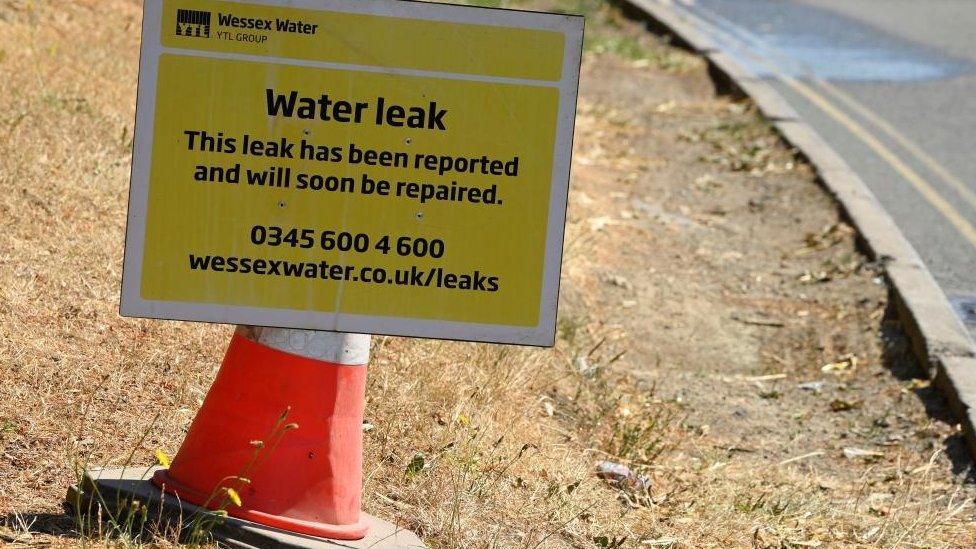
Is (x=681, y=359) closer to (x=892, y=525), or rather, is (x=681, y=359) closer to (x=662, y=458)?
(x=662, y=458)

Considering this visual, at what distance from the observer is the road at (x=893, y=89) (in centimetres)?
875

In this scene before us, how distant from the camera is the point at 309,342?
3.67 m

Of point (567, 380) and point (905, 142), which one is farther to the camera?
point (905, 142)

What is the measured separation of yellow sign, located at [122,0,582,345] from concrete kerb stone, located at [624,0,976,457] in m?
2.85

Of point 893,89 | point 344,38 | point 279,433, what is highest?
point 893,89

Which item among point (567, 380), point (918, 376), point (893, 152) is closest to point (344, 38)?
point (567, 380)

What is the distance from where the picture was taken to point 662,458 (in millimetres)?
5297

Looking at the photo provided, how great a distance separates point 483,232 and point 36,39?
16.2ft

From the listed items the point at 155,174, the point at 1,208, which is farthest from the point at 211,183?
the point at 1,208

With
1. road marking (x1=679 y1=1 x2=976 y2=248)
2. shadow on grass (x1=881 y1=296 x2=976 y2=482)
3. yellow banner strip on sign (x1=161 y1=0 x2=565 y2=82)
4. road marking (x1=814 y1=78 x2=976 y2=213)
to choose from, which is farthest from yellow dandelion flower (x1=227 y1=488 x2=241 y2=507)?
road marking (x1=814 y1=78 x2=976 y2=213)

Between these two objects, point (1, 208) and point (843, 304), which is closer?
point (1, 208)

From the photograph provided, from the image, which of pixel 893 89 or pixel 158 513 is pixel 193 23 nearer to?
pixel 158 513

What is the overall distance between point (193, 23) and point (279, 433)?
1069 mm

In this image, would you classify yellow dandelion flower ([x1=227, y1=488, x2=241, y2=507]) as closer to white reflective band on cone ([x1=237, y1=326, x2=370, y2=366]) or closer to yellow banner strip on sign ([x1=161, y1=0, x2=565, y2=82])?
white reflective band on cone ([x1=237, y1=326, x2=370, y2=366])
